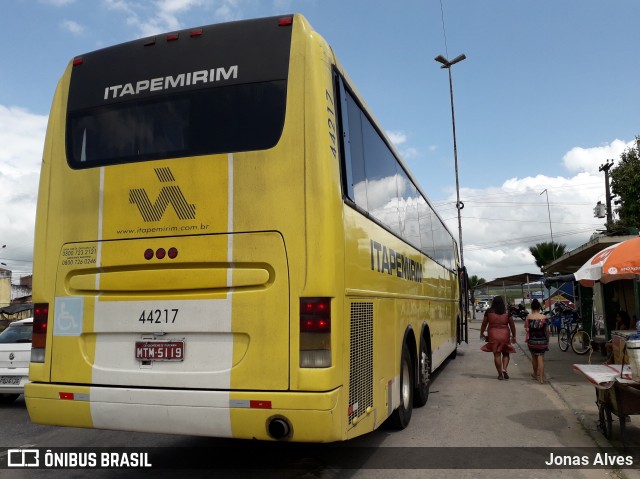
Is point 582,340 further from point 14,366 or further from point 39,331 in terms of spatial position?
point 39,331

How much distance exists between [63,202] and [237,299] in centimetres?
199

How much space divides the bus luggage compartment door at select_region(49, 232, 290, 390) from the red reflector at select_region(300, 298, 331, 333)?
0.14 meters

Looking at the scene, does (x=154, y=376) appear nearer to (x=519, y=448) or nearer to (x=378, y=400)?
(x=378, y=400)

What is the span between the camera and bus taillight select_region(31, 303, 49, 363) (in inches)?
195

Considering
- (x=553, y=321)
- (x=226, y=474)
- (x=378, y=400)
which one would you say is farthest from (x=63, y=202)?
(x=553, y=321)

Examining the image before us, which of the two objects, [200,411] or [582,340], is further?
[582,340]

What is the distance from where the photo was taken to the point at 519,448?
20.4ft

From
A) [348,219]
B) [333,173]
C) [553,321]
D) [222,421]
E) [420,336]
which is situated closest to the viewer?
[222,421]

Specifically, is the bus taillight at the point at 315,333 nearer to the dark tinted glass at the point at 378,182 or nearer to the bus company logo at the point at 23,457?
the dark tinted glass at the point at 378,182

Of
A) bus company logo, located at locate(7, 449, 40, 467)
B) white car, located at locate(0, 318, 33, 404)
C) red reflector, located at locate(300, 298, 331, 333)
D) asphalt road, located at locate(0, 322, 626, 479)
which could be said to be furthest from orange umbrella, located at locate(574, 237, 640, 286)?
white car, located at locate(0, 318, 33, 404)

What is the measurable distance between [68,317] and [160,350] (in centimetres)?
101

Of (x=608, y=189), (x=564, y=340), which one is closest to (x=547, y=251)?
(x=608, y=189)

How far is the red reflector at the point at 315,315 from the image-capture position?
4.24 m

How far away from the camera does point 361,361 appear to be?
493cm
